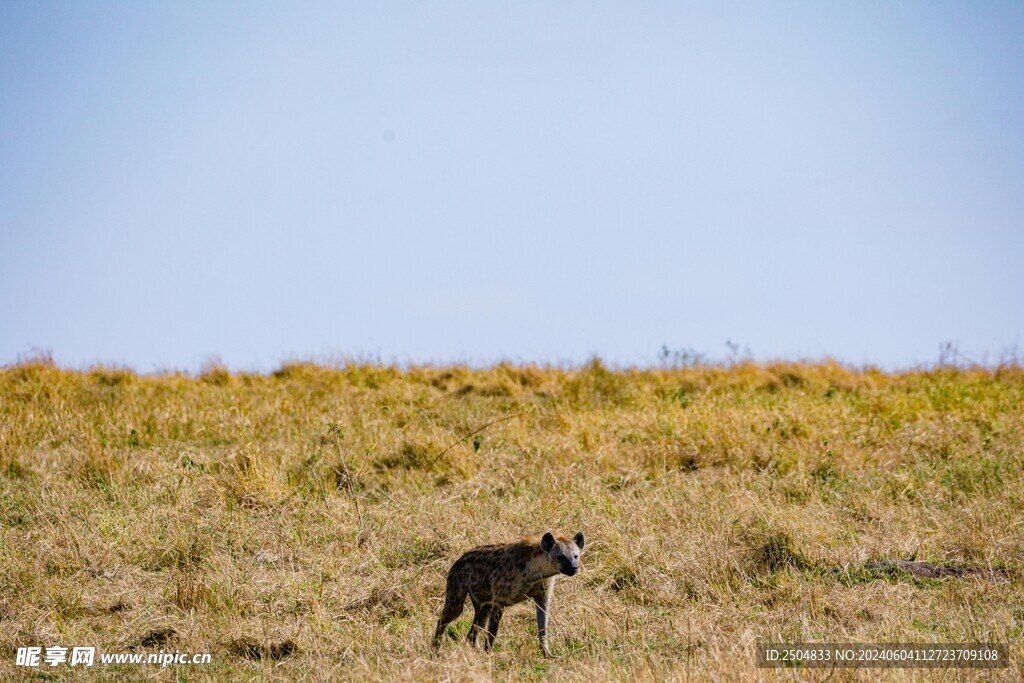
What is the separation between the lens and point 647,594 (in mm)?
7793

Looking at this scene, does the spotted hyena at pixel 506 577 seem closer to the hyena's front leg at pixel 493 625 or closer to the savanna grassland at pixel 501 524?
the hyena's front leg at pixel 493 625

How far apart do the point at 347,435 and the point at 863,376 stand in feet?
37.4

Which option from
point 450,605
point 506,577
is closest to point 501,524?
point 450,605

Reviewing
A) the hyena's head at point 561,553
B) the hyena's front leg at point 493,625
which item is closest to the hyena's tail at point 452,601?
the hyena's front leg at point 493,625

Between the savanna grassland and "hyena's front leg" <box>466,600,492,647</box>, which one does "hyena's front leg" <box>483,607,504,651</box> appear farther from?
the savanna grassland

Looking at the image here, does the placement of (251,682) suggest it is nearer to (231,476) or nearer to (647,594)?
(647,594)

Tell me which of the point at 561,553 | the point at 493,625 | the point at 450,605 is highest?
the point at 561,553

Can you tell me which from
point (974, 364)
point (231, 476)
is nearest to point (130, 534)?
point (231, 476)

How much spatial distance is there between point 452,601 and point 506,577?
0.51 meters

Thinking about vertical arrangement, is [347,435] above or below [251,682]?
above

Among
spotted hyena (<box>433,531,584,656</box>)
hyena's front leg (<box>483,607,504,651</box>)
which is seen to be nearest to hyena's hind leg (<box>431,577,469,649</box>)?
spotted hyena (<box>433,531,584,656</box>)

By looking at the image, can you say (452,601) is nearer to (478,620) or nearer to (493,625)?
(478,620)

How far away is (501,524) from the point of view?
9078mm

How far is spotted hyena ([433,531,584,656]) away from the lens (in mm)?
6469
